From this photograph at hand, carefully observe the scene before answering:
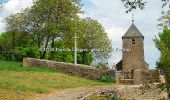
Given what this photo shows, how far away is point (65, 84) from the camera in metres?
32.3

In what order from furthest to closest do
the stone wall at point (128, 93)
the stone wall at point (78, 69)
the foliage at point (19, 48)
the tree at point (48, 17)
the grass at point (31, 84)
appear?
1. the foliage at point (19, 48)
2. the tree at point (48, 17)
3. the stone wall at point (78, 69)
4. the stone wall at point (128, 93)
5. the grass at point (31, 84)

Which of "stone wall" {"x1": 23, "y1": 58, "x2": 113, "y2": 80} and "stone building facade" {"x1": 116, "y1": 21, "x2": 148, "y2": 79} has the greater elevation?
"stone building facade" {"x1": 116, "y1": 21, "x2": 148, "y2": 79}

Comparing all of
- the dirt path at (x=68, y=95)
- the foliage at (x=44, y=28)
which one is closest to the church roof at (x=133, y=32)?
the foliage at (x=44, y=28)

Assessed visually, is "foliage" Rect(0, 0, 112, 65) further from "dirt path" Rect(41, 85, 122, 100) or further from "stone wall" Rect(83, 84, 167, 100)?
"dirt path" Rect(41, 85, 122, 100)

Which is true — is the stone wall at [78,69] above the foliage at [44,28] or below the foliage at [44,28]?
below

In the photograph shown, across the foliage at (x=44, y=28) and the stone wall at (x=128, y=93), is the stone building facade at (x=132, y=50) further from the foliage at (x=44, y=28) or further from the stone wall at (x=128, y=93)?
the stone wall at (x=128, y=93)

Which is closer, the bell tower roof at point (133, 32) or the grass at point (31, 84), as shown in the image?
the grass at point (31, 84)

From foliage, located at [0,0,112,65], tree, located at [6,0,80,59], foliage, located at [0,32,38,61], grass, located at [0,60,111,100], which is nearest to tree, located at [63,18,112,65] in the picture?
foliage, located at [0,0,112,65]

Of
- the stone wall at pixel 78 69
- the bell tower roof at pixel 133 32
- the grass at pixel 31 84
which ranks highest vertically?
the bell tower roof at pixel 133 32

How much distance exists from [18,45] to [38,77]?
1316 inches

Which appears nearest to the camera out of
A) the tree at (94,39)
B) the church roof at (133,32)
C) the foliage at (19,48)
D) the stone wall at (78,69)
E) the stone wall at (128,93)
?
the stone wall at (128,93)

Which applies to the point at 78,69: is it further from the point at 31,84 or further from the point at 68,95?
the point at 68,95

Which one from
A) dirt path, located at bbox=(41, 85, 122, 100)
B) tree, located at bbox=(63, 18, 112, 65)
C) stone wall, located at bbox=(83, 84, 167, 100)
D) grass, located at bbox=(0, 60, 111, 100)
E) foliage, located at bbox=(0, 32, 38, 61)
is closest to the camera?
grass, located at bbox=(0, 60, 111, 100)

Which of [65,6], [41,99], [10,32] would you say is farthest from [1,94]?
[10,32]
